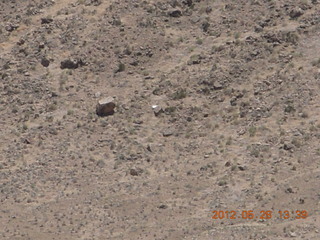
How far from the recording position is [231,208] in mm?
25453

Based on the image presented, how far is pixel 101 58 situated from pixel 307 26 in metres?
8.75

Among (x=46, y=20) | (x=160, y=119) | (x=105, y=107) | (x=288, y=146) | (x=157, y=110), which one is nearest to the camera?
(x=288, y=146)

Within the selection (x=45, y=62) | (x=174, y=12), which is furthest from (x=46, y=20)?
(x=174, y=12)

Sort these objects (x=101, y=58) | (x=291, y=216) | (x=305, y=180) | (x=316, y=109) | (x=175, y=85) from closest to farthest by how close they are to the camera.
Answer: (x=291, y=216), (x=305, y=180), (x=316, y=109), (x=175, y=85), (x=101, y=58)

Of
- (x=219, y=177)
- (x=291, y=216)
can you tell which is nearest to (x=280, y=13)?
(x=219, y=177)

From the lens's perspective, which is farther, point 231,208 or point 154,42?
point 154,42

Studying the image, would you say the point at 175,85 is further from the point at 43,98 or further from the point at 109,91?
the point at 43,98
